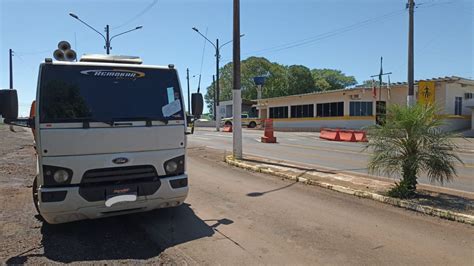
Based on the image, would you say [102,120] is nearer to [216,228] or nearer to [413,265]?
[216,228]

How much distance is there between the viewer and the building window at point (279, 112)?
161ft

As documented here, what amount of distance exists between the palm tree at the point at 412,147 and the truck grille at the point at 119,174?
4077 mm

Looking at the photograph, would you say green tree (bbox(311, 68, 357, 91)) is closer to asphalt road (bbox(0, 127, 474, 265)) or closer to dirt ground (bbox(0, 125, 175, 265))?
asphalt road (bbox(0, 127, 474, 265))

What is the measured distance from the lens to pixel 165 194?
5.84 meters

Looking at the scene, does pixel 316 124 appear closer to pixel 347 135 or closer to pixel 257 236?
pixel 347 135

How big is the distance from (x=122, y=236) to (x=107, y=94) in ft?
6.70

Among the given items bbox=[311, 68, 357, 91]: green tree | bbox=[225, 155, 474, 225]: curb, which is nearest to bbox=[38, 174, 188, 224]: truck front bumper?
bbox=[225, 155, 474, 225]: curb

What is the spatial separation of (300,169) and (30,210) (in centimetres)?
722

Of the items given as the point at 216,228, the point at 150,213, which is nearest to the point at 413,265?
the point at 216,228

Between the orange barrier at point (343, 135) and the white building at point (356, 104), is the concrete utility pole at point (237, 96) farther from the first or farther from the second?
the white building at point (356, 104)

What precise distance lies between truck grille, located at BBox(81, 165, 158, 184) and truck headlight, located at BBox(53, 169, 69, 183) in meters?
0.22

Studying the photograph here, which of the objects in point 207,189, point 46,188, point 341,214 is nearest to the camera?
point 46,188

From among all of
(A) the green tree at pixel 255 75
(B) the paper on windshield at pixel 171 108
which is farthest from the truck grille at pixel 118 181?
(A) the green tree at pixel 255 75

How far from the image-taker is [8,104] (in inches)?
215
